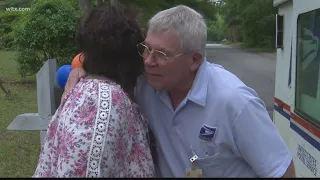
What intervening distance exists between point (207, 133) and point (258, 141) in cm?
19

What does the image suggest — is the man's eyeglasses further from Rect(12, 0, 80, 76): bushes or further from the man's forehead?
Rect(12, 0, 80, 76): bushes

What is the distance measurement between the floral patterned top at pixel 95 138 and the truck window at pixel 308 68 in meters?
1.95

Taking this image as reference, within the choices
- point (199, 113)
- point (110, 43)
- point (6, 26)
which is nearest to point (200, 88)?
point (199, 113)

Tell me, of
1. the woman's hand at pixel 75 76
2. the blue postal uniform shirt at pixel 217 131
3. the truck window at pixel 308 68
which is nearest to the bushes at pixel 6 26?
the truck window at pixel 308 68

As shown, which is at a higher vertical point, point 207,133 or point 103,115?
point 103,115

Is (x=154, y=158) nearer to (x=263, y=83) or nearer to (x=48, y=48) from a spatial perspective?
(x=48, y=48)

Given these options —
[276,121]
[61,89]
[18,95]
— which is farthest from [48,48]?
[61,89]

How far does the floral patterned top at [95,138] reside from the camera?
5.34 ft

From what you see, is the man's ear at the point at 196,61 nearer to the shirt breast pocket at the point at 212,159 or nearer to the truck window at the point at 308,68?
the shirt breast pocket at the point at 212,159

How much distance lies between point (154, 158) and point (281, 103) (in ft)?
10.4

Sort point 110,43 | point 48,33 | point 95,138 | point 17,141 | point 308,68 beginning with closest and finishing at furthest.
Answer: point 95,138, point 110,43, point 308,68, point 17,141, point 48,33

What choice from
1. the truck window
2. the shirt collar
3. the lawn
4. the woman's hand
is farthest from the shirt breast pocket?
the lawn

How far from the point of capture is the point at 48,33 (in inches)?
469

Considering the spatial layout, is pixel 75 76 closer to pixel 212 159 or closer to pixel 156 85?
pixel 156 85
